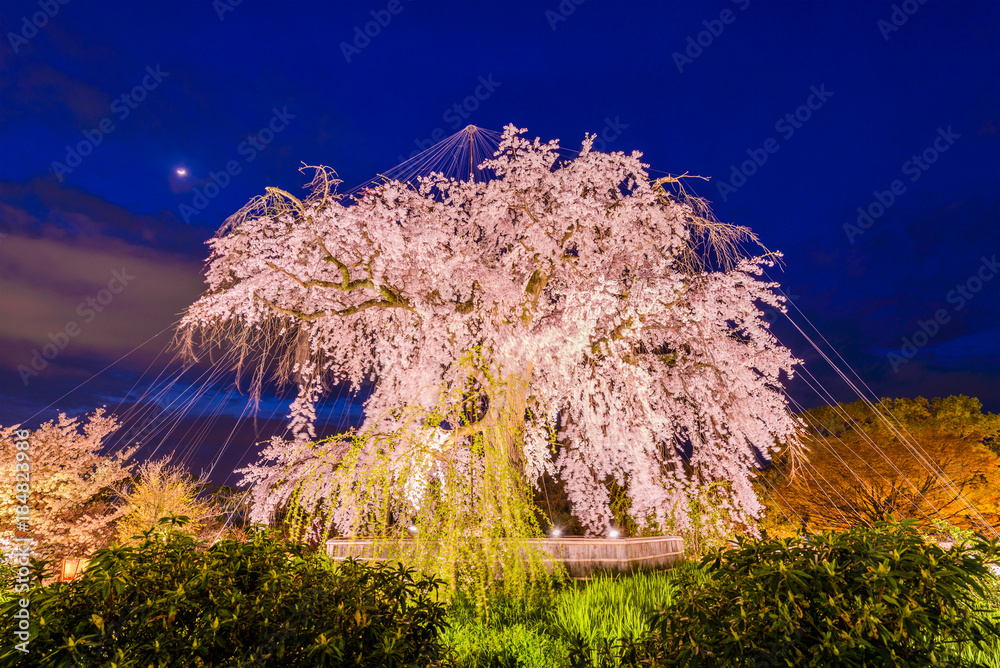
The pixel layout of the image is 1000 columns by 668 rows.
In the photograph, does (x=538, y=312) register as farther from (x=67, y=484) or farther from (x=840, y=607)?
(x=67, y=484)

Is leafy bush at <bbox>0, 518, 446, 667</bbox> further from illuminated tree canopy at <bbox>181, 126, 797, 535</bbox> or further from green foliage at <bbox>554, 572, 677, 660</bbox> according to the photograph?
illuminated tree canopy at <bbox>181, 126, 797, 535</bbox>

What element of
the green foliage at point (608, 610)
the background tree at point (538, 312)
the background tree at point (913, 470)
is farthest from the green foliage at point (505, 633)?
the background tree at point (913, 470)

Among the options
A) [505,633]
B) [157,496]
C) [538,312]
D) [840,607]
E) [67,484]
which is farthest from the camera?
[157,496]

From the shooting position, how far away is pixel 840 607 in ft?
6.35

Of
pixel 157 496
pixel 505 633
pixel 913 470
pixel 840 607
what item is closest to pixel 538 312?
pixel 505 633

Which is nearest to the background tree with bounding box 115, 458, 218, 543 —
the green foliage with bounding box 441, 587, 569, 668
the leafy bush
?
the green foliage with bounding box 441, 587, 569, 668

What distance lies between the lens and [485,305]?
6.83m

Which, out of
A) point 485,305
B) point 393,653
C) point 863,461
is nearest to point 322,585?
point 393,653

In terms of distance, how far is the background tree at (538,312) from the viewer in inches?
265

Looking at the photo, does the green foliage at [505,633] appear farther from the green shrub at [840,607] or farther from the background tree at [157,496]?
the background tree at [157,496]

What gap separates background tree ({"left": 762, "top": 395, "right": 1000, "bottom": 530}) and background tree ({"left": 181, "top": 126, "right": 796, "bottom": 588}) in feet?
17.6

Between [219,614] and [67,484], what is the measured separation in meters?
14.8

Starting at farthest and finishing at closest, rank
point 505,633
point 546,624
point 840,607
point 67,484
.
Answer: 1. point 67,484
2. point 546,624
3. point 505,633
4. point 840,607

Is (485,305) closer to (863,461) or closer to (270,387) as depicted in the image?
(270,387)
